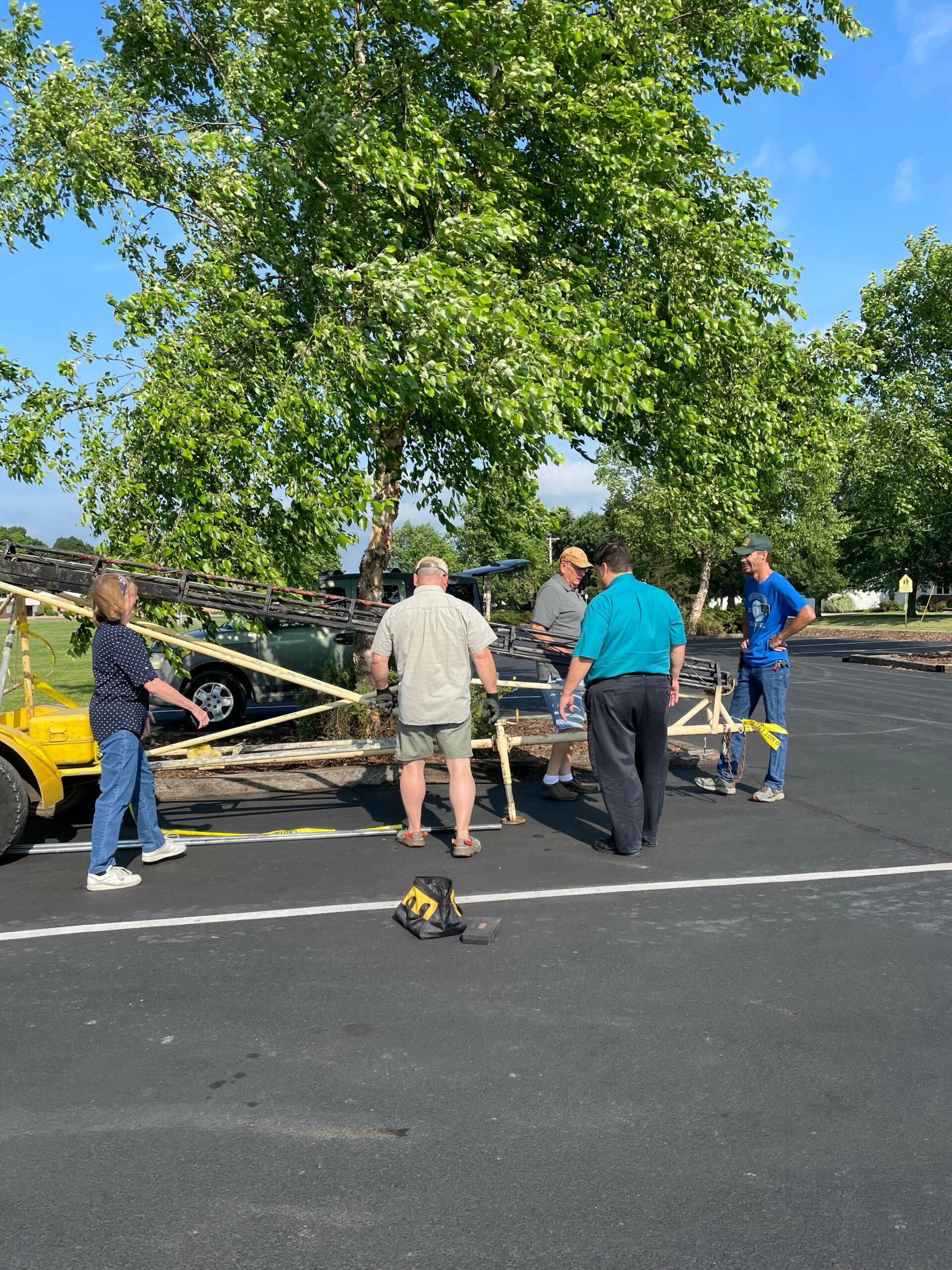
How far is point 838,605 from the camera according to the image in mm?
82562

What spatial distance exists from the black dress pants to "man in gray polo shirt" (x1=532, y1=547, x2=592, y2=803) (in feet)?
5.28

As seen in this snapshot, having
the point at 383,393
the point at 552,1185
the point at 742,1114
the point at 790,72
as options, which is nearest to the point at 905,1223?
the point at 742,1114

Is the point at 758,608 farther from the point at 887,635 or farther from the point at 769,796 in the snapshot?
the point at 887,635

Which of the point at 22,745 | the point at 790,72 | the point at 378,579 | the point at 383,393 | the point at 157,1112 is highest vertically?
the point at 790,72

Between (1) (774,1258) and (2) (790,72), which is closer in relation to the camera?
(1) (774,1258)

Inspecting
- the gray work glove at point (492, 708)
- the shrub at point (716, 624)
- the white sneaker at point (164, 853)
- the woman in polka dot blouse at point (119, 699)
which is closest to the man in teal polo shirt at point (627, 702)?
the gray work glove at point (492, 708)

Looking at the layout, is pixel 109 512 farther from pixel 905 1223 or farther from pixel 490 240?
pixel 905 1223

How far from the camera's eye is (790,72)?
1145cm

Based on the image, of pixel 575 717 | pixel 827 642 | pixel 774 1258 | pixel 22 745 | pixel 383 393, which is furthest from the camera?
pixel 827 642

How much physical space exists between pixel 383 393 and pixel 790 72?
264 inches

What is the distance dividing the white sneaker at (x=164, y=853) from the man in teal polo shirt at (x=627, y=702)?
102 inches

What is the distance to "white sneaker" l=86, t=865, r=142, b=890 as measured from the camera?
18.5 feet

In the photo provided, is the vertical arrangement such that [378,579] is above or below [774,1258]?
above

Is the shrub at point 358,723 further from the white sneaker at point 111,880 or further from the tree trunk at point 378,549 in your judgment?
the white sneaker at point 111,880
